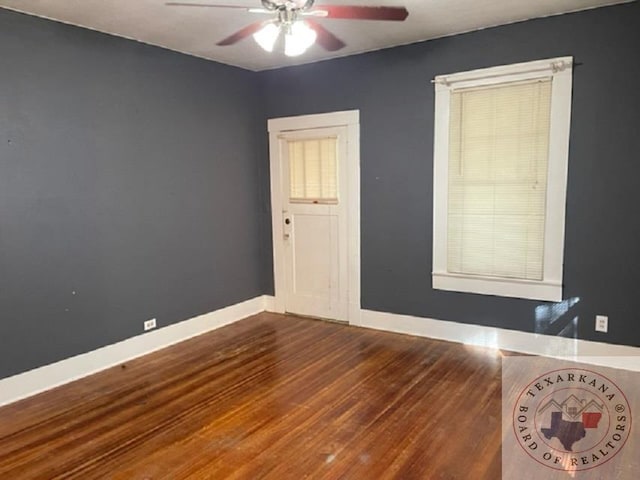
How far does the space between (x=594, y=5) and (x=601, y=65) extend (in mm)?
424

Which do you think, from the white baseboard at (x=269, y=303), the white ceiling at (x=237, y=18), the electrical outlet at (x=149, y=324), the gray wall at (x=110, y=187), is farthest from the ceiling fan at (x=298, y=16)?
the white baseboard at (x=269, y=303)

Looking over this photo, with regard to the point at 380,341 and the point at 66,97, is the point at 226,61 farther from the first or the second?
the point at 380,341

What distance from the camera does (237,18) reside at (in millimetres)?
3389

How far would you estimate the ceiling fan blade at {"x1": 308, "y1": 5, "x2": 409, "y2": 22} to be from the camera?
2.46m

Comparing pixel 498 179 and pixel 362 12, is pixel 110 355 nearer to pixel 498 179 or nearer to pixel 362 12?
pixel 362 12

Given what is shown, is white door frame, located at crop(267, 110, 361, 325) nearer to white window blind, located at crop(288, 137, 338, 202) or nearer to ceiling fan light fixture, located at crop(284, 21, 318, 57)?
white window blind, located at crop(288, 137, 338, 202)

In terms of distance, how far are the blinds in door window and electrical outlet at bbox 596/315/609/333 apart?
53 cm

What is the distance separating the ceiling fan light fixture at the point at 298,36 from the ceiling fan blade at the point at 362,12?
12 cm

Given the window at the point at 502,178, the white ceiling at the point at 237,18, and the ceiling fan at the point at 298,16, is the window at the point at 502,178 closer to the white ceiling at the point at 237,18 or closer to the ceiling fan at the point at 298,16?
the white ceiling at the point at 237,18

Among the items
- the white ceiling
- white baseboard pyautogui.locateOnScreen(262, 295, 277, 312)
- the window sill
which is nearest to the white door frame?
white baseboard pyautogui.locateOnScreen(262, 295, 277, 312)

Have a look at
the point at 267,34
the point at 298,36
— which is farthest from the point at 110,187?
the point at 298,36

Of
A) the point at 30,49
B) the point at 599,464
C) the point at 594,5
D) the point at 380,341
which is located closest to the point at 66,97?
the point at 30,49

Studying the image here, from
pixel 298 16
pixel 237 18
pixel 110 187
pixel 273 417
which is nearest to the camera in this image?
pixel 298 16

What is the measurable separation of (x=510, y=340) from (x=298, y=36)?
2.99m
